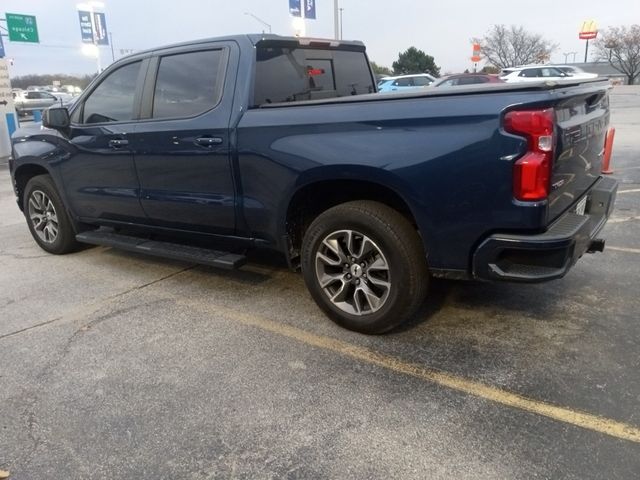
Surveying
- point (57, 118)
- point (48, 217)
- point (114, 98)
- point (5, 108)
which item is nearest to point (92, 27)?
point (5, 108)

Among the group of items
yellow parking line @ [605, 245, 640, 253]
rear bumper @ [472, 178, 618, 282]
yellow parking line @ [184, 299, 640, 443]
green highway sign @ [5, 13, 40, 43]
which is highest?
green highway sign @ [5, 13, 40, 43]

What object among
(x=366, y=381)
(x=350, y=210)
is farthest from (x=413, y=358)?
(x=350, y=210)

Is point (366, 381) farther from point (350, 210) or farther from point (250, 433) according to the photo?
point (350, 210)

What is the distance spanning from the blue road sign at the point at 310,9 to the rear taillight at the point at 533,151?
83.9 feet

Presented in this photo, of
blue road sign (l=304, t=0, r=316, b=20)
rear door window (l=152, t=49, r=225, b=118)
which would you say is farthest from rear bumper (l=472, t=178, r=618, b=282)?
blue road sign (l=304, t=0, r=316, b=20)

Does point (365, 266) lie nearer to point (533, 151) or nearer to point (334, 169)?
point (334, 169)

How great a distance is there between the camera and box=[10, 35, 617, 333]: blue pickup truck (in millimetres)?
2902

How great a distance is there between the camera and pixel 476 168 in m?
2.90

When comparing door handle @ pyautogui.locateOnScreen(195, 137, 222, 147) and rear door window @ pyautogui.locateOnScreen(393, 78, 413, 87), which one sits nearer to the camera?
door handle @ pyautogui.locateOnScreen(195, 137, 222, 147)

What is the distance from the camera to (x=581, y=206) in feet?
11.4

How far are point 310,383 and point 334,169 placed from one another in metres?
1.27

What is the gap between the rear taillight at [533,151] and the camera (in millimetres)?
2762

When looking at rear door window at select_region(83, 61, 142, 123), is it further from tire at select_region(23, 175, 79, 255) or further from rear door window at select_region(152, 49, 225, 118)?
tire at select_region(23, 175, 79, 255)

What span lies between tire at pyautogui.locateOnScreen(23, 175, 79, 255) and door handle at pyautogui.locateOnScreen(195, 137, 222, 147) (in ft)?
7.31
